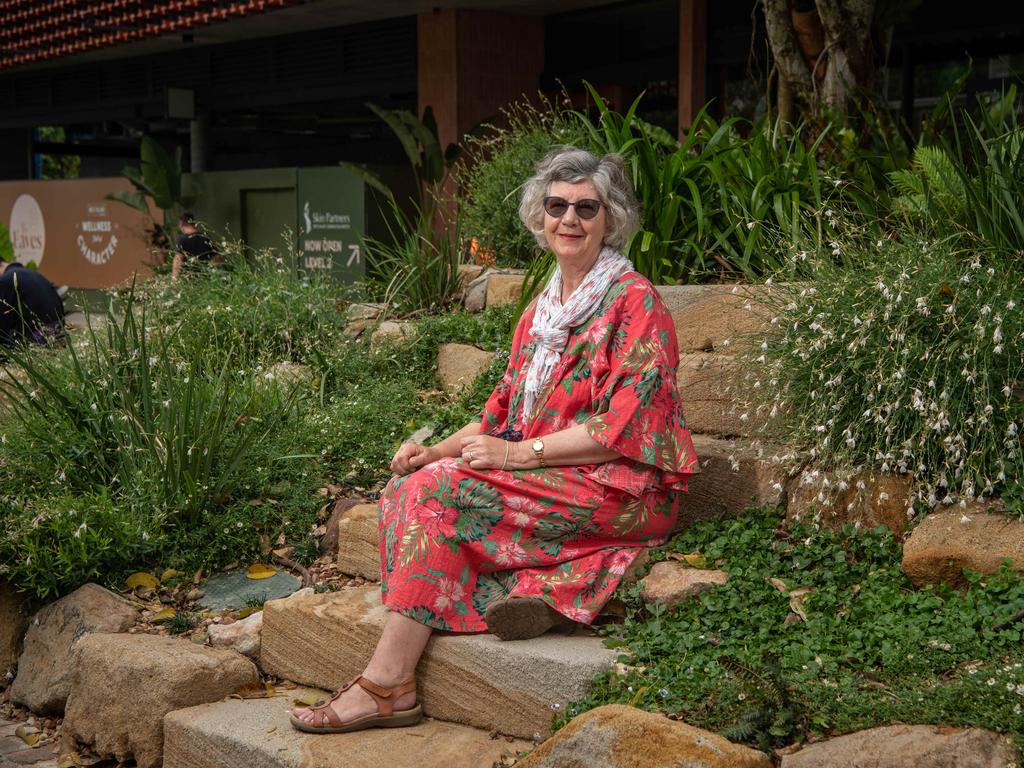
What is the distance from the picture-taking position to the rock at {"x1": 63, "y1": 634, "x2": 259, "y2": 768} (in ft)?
13.0

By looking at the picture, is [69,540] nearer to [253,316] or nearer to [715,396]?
[253,316]

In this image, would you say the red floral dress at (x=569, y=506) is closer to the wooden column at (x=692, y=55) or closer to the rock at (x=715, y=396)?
the rock at (x=715, y=396)

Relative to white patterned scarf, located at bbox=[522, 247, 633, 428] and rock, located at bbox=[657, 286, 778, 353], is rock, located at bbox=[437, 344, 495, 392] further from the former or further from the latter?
white patterned scarf, located at bbox=[522, 247, 633, 428]

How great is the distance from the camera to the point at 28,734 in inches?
170

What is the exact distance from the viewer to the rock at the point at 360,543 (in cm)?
448

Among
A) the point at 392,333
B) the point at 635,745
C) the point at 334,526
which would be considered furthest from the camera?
the point at 392,333

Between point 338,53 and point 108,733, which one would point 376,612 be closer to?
point 108,733

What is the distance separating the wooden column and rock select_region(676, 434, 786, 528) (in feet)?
23.6

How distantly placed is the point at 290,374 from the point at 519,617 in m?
3.06

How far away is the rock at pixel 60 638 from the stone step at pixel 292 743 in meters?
0.70

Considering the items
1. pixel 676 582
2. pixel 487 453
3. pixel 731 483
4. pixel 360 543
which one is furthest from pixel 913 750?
pixel 360 543

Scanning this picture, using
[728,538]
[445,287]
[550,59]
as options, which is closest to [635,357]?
[728,538]

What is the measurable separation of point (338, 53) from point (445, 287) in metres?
7.75

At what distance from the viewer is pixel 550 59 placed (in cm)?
1298
